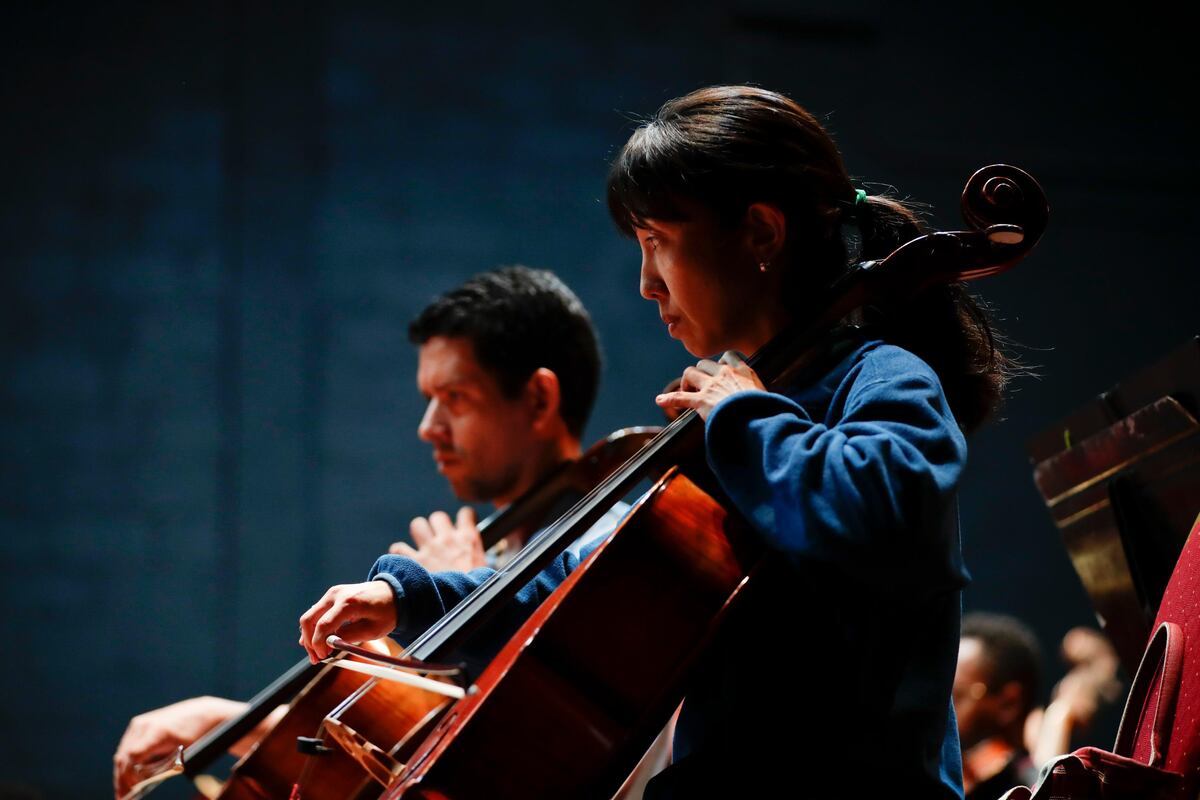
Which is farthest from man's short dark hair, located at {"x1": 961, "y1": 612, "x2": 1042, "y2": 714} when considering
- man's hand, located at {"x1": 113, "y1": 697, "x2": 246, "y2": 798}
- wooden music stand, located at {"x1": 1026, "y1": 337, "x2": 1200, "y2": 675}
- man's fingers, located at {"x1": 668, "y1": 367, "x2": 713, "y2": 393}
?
man's fingers, located at {"x1": 668, "y1": 367, "x2": 713, "y2": 393}

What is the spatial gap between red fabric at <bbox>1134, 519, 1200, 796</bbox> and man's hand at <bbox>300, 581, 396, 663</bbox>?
0.64 meters

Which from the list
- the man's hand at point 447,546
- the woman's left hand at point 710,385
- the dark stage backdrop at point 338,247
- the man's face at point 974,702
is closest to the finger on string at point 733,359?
the woman's left hand at point 710,385

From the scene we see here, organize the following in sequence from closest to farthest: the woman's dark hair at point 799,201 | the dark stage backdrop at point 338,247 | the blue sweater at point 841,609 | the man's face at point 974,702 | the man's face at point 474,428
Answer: the blue sweater at point 841,609
the woman's dark hair at point 799,201
the man's face at point 474,428
the man's face at point 974,702
the dark stage backdrop at point 338,247

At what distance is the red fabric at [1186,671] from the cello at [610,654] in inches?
13.3

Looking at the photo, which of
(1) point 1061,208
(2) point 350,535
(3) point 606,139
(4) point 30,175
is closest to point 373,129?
(3) point 606,139

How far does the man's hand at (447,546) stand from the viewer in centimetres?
187

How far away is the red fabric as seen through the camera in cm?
92

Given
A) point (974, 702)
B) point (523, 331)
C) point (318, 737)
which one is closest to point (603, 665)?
point (318, 737)

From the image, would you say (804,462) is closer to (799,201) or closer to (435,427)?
(799,201)

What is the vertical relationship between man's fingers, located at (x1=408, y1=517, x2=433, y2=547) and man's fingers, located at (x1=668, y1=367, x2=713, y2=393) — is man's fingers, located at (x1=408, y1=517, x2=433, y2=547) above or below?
below

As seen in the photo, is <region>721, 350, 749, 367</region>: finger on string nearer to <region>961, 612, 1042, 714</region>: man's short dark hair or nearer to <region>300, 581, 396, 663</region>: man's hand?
<region>300, 581, 396, 663</region>: man's hand

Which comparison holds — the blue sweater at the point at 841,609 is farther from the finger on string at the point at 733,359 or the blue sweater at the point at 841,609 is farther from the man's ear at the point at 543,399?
the man's ear at the point at 543,399

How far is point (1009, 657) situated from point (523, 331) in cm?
143

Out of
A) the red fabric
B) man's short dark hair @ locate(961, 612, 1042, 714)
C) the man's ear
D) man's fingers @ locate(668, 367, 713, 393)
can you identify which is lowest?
man's short dark hair @ locate(961, 612, 1042, 714)
